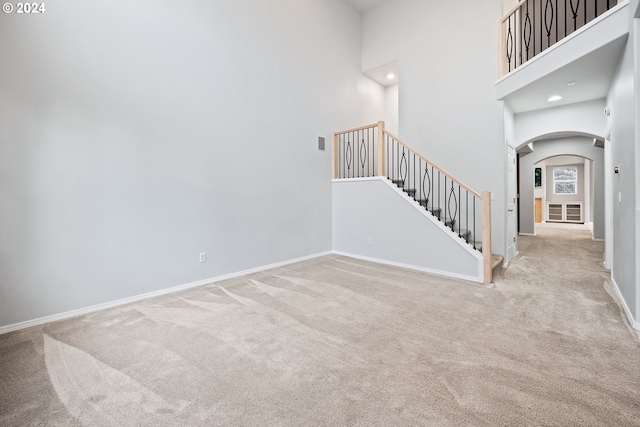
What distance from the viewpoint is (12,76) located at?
250 centimetres

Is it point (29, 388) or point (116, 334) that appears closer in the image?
point (29, 388)

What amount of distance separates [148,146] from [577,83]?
569 centimetres

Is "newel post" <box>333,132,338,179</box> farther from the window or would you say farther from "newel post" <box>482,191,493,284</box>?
the window

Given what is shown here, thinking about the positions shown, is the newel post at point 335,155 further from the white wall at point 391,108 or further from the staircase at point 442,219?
the white wall at point 391,108

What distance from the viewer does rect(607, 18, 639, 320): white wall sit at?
2488 millimetres

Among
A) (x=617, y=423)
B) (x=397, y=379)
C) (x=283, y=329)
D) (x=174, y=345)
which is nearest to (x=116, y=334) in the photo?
(x=174, y=345)

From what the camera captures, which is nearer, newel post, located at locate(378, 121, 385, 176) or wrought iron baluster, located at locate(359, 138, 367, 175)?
newel post, located at locate(378, 121, 385, 176)

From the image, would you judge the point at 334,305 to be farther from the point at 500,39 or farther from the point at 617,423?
the point at 500,39

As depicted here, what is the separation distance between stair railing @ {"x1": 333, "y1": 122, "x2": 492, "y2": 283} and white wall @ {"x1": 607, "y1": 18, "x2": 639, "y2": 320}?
4.82ft

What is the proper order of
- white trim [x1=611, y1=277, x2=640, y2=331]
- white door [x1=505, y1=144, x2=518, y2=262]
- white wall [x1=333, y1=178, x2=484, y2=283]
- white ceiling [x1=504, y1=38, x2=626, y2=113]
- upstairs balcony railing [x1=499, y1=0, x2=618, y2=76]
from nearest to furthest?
white trim [x1=611, y1=277, x2=640, y2=331] < white ceiling [x1=504, y1=38, x2=626, y2=113] < white wall [x1=333, y1=178, x2=484, y2=283] < upstairs balcony railing [x1=499, y1=0, x2=618, y2=76] < white door [x1=505, y1=144, x2=518, y2=262]

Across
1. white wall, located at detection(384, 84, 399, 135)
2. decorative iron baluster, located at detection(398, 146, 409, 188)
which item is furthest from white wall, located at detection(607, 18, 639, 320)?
white wall, located at detection(384, 84, 399, 135)

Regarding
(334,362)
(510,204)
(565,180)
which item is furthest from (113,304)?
(565,180)

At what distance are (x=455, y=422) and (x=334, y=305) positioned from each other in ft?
5.48

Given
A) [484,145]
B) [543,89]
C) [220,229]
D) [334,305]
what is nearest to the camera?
[334,305]
